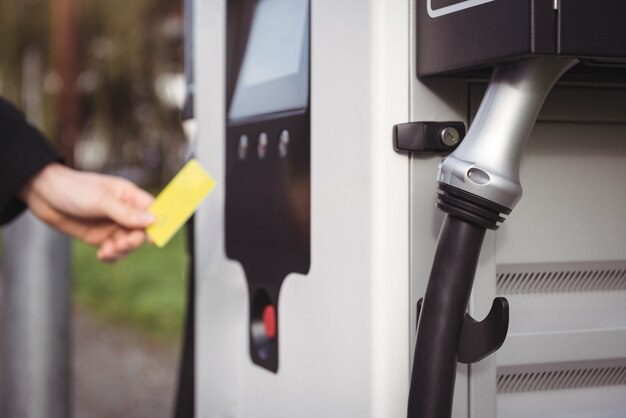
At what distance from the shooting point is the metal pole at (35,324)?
227 cm

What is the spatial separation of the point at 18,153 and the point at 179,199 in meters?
0.47

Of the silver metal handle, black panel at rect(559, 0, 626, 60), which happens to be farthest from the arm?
black panel at rect(559, 0, 626, 60)

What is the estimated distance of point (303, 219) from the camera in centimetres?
122

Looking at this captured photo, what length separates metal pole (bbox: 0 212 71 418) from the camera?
2.27 m

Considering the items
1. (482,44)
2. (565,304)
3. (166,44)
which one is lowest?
(565,304)

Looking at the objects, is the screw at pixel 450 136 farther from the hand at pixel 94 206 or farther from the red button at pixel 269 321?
the hand at pixel 94 206

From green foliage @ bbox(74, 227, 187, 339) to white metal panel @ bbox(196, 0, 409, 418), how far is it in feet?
18.5

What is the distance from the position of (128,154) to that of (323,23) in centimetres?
1632

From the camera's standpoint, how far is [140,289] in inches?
328

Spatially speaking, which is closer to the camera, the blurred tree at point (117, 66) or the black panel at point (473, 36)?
the black panel at point (473, 36)

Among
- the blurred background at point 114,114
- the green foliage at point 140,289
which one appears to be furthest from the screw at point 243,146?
→ the green foliage at point 140,289

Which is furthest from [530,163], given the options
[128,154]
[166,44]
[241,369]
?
[128,154]

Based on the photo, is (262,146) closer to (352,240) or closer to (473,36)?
(352,240)

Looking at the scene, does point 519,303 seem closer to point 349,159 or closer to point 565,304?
point 565,304
